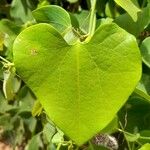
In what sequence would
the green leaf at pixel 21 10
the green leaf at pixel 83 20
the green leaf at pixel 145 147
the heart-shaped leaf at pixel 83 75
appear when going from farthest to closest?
the green leaf at pixel 21 10 < the green leaf at pixel 83 20 < the green leaf at pixel 145 147 < the heart-shaped leaf at pixel 83 75

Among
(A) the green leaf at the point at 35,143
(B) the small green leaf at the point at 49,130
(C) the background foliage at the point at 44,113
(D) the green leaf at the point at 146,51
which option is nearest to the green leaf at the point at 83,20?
(C) the background foliage at the point at 44,113

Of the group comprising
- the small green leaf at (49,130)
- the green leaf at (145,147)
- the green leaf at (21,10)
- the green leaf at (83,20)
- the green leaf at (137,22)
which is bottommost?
the small green leaf at (49,130)

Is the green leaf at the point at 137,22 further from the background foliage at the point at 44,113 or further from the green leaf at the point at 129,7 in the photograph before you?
the green leaf at the point at 129,7

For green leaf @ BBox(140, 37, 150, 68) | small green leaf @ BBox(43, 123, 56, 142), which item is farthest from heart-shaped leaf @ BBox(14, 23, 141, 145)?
small green leaf @ BBox(43, 123, 56, 142)

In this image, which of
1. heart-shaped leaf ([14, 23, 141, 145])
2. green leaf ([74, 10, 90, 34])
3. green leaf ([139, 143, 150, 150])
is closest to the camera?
heart-shaped leaf ([14, 23, 141, 145])

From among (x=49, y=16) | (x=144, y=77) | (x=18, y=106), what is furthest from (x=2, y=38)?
(x=18, y=106)

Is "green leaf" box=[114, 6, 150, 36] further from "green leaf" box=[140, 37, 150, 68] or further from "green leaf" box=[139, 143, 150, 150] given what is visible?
"green leaf" box=[139, 143, 150, 150]

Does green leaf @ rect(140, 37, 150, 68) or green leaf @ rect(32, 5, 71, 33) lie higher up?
green leaf @ rect(32, 5, 71, 33)
